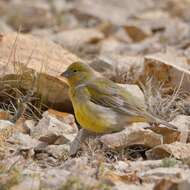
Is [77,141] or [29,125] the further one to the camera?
[29,125]

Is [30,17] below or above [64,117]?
below

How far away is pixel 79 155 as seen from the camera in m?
7.05

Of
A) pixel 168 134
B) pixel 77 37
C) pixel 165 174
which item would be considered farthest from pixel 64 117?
pixel 77 37

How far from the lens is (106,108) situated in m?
7.49

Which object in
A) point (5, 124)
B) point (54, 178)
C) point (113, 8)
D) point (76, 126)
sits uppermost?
point (54, 178)

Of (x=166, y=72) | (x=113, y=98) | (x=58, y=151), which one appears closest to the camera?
(x=58, y=151)

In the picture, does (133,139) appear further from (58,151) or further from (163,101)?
(163,101)

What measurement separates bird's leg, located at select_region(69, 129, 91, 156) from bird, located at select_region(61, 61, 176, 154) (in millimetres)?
36

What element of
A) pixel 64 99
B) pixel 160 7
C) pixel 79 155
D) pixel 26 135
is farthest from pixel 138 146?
pixel 160 7

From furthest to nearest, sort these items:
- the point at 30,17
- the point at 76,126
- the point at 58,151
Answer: the point at 30,17 < the point at 76,126 < the point at 58,151

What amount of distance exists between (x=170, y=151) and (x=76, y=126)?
5.25 ft

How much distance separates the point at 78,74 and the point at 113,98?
1.73ft

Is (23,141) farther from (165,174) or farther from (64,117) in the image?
(165,174)

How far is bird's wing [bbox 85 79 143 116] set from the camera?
7504 mm
